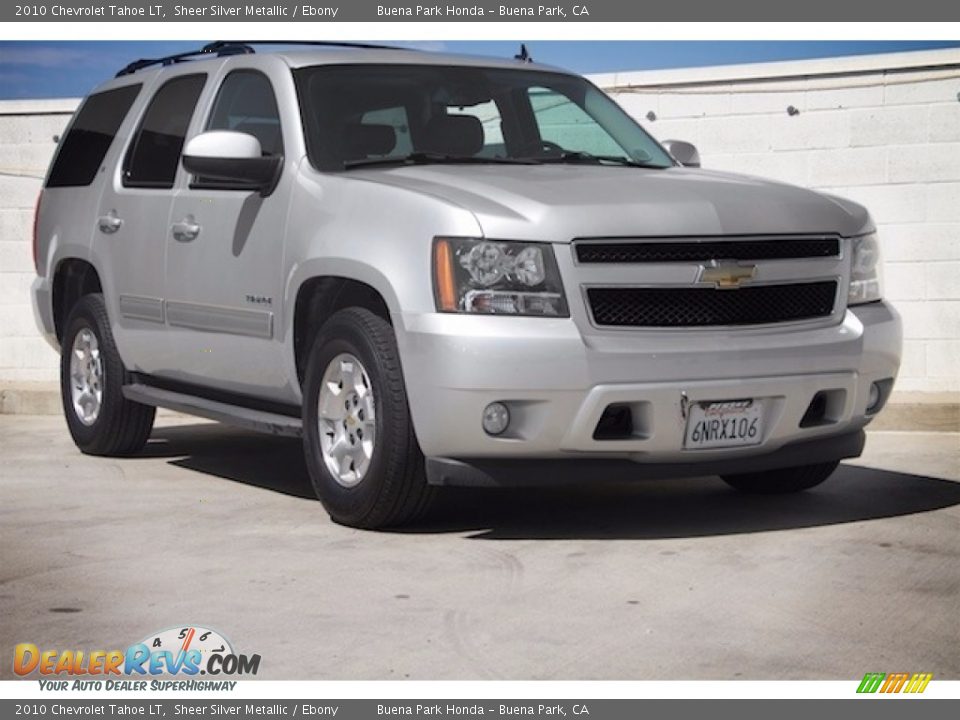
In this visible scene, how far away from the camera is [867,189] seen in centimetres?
1163

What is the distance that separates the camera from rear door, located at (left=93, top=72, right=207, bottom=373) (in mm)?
8797

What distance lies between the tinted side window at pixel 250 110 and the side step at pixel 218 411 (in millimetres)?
1157

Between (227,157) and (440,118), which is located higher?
(440,118)

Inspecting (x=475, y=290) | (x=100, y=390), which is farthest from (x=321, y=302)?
(x=100, y=390)

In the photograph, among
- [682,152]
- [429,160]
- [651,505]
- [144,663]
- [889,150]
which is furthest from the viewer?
[889,150]

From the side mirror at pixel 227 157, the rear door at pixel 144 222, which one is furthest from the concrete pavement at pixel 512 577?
the side mirror at pixel 227 157

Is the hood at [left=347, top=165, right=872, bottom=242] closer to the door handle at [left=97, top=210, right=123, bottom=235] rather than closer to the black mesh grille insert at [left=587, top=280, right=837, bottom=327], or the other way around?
the black mesh grille insert at [left=587, top=280, right=837, bottom=327]

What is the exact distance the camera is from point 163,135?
9102 millimetres

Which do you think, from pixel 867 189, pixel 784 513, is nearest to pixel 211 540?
pixel 784 513

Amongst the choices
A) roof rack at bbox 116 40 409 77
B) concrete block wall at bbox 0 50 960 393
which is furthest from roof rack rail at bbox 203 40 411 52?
concrete block wall at bbox 0 50 960 393

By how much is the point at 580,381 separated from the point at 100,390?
150 inches

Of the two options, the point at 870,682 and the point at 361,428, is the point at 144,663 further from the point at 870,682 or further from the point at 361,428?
the point at 361,428

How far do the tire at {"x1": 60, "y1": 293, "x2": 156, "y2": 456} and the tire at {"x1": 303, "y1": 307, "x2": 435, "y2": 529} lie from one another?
2.24 m
